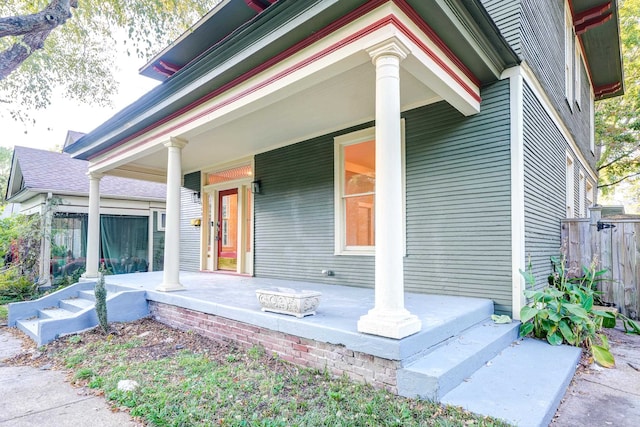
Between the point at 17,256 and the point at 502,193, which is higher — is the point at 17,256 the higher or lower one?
the lower one

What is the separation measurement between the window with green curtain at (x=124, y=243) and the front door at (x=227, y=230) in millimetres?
4084

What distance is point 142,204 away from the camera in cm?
1092

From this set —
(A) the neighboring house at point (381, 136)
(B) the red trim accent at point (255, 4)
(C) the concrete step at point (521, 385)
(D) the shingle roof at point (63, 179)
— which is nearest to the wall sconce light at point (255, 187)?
(A) the neighboring house at point (381, 136)

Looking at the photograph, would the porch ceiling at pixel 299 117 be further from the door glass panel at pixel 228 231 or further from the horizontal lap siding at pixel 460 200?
the door glass panel at pixel 228 231

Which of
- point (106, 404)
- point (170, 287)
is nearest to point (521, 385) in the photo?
point (106, 404)

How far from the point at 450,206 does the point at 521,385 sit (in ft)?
7.55

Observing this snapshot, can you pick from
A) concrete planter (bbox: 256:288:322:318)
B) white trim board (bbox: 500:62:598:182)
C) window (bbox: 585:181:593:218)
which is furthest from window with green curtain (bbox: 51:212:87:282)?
window (bbox: 585:181:593:218)

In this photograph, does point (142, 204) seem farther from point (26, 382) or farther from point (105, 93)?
point (26, 382)

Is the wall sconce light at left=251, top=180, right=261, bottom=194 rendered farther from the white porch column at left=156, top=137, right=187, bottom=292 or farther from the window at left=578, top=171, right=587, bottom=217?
the window at left=578, top=171, right=587, bottom=217

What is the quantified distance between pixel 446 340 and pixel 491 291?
1.37 metres

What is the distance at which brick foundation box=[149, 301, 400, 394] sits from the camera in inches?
106

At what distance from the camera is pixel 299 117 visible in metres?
5.28

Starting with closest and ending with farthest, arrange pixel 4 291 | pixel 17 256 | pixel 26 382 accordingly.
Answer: pixel 26 382, pixel 4 291, pixel 17 256

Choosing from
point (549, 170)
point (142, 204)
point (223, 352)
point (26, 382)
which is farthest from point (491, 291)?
point (142, 204)
